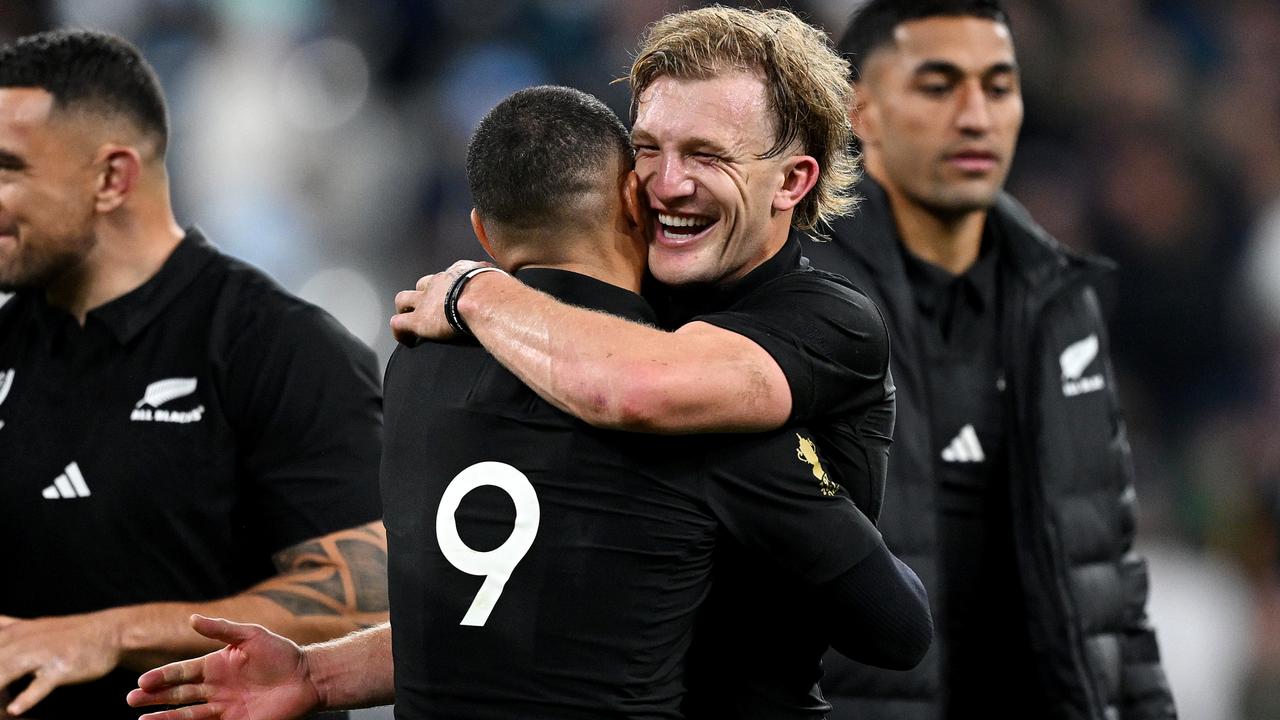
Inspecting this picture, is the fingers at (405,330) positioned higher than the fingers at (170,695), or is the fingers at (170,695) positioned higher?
the fingers at (405,330)

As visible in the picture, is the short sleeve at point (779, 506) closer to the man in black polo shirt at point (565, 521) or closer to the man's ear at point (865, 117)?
the man in black polo shirt at point (565, 521)

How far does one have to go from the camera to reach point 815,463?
7.76 feet

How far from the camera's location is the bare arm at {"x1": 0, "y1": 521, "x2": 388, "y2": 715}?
10.2ft

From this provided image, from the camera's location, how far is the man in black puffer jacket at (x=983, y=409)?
3.89 m

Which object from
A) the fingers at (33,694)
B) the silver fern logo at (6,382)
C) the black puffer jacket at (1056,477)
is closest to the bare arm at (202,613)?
the fingers at (33,694)

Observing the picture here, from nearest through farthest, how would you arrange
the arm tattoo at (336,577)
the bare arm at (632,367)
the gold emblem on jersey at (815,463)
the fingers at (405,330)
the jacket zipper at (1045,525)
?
the bare arm at (632,367), the gold emblem on jersey at (815,463), the fingers at (405,330), the arm tattoo at (336,577), the jacket zipper at (1045,525)

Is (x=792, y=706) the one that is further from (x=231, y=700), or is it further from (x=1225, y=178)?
(x=1225, y=178)

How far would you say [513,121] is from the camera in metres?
2.46

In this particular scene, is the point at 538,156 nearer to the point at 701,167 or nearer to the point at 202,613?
the point at 701,167

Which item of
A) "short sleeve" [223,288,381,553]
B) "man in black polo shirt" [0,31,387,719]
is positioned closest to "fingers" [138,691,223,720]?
"man in black polo shirt" [0,31,387,719]

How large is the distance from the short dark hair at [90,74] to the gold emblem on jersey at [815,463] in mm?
2168

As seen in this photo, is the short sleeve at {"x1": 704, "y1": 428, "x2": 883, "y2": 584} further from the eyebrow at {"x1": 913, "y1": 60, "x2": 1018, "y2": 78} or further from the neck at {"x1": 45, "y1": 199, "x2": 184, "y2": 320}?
the eyebrow at {"x1": 913, "y1": 60, "x2": 1018, "y2": 78}

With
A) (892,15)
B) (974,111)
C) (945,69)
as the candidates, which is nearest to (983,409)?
(974,111)

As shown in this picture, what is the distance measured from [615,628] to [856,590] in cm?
37
